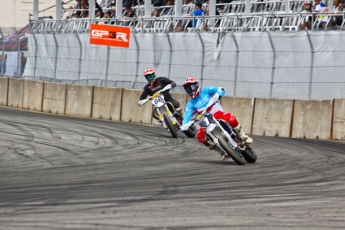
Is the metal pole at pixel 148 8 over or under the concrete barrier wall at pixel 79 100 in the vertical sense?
over

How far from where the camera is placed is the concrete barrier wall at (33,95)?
27.4m

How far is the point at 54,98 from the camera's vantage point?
87.9 ft

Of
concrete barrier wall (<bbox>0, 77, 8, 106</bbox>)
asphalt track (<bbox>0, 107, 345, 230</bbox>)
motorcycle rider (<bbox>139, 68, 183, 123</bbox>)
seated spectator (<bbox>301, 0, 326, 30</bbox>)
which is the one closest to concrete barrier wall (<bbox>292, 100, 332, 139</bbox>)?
asphalt track (<bbox>0, 107, 345, 230</bbox>)

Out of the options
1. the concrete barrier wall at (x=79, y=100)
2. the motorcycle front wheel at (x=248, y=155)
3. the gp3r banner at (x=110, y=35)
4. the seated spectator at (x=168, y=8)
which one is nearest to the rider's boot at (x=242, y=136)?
the motorcycle front wheel at (x=248, y=155)

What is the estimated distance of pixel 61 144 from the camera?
49.9 ft

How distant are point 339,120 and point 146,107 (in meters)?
6.63

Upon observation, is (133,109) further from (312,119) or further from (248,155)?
(248,155)

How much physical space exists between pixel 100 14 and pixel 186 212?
2435 cm

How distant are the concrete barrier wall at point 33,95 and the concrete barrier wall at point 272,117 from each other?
9922mm

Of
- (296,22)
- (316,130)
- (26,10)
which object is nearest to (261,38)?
(296,22)

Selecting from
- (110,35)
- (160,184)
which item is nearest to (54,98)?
(110,35)

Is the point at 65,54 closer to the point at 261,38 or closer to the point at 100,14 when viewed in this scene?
the point at 100,14

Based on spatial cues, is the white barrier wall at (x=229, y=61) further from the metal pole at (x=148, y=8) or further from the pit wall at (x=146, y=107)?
the metal pole at (x=148, y=8)

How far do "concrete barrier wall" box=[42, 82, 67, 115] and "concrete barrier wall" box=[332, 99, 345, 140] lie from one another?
10762 mm
